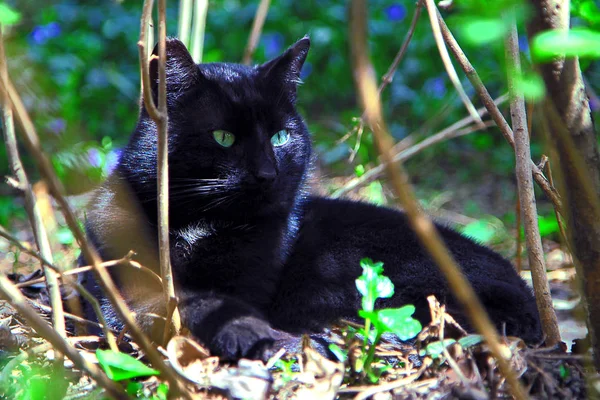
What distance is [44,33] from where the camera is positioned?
20.2 ft

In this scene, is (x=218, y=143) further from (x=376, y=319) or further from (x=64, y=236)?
(x=64, y=236)

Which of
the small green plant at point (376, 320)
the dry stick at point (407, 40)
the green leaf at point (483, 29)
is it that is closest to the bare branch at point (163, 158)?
the small green plant at point (376, 320)

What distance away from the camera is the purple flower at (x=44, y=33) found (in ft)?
20.1

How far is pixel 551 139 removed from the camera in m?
1.57

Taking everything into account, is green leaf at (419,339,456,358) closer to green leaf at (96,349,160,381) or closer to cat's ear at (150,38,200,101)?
green leaf at (96,349,160,381)

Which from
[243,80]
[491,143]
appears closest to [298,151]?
[243,80]

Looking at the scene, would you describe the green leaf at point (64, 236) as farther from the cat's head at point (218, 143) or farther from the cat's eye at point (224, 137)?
the cat's eye at point (224, 137)

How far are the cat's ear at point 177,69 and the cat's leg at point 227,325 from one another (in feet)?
2.46

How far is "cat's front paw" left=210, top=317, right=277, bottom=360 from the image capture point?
185 cm

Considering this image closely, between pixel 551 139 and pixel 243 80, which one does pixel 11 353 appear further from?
pixel 551 139

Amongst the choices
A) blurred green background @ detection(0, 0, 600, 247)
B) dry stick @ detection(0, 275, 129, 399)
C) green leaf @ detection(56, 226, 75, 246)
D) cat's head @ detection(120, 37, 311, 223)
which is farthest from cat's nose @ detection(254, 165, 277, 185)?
blurred green background @ detection(0, 0, 600, 247)

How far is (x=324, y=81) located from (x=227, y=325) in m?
4.88

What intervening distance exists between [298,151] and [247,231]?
411mm

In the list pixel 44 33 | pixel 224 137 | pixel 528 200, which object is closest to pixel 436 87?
pixel 44 33
